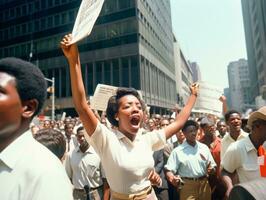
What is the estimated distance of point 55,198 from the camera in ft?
3.51

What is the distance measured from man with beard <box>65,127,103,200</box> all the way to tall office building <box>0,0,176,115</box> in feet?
98.8

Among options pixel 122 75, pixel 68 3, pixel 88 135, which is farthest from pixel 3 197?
pixel 68 3

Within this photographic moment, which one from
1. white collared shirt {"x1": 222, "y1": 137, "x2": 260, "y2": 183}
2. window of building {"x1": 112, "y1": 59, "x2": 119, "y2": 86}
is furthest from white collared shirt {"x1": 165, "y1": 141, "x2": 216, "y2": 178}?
window of building {"x1": 112, "y1": 59, "x2": 119, "y2": 86}

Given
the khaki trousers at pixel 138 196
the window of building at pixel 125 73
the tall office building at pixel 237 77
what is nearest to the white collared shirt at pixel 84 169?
the khaki trousers at pixel 138 196

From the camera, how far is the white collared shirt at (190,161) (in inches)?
171

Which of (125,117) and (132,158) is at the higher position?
(125,117)

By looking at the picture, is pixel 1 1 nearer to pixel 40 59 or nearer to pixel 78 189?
pixel 40 59

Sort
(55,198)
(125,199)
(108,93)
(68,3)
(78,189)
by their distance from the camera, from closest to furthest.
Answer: (55,198) < (125,199) < (78,189) < (108,93) < (68,3)

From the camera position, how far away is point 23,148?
117 cm

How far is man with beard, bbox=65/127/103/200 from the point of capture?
453cm

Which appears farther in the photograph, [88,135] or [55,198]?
[88,135]

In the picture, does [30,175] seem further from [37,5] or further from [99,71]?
[37,5]

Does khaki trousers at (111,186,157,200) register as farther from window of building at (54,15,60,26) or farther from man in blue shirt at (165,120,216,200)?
window of building at (54,15,60,26)

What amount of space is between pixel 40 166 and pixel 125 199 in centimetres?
133
